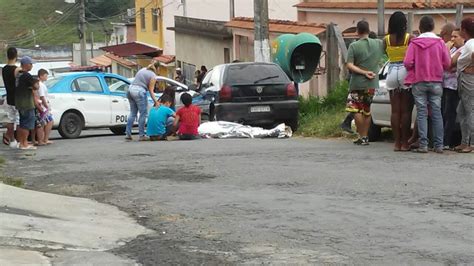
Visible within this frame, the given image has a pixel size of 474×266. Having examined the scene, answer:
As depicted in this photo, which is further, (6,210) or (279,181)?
(279,181)

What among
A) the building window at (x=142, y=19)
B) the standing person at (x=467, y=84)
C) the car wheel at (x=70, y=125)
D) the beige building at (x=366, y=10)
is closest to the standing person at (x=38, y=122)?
the car wheel at (x=70, y=125)

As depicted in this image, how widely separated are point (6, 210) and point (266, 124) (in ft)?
32.6

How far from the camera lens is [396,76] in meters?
12.2

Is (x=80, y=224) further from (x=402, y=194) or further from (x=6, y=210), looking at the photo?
(x=402, y=194)

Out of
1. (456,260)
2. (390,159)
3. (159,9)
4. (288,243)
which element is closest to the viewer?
(456,260)

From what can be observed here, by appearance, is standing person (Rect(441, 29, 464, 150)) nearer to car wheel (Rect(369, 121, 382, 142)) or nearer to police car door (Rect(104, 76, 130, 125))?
car wheel (Rect(369, 121, 382, 142))

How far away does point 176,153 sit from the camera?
526 inches

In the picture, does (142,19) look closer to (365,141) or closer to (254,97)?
(254,97)

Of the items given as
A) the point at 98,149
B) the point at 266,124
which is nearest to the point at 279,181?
the point at 98,149

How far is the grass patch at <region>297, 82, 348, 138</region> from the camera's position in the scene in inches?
629

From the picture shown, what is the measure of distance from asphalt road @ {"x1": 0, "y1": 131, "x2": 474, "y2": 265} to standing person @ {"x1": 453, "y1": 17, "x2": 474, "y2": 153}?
35 centimetres

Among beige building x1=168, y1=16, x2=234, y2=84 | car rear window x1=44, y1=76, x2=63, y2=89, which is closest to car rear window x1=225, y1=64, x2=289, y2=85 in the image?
car rear window x1=44, y1=76, x2=63, y2=89

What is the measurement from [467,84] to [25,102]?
757 cm

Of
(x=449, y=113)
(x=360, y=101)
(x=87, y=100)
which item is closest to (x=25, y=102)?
(x=87, y=100)
